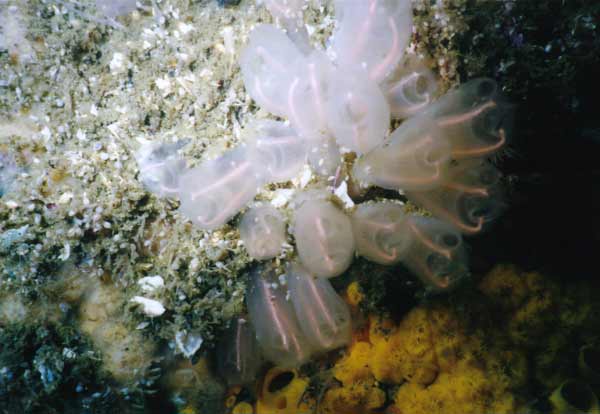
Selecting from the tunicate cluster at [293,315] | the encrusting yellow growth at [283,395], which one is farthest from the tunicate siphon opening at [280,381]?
the tunicate cluster at [293,315]

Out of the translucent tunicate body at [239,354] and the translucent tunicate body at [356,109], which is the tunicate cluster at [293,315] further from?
the translucent tunicate body at [356,109]

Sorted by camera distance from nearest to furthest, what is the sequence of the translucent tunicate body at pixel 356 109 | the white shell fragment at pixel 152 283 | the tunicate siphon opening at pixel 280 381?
the translucent tunicate body at pixel 356 109 < the white shell fragment at pixel 152 283 < the tunicate siphon opening at pixel 280 381

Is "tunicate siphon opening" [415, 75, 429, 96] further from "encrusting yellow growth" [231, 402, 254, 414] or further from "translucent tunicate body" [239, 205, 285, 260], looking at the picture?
"encrusting yellow growth" [231, 402, 254, 414]

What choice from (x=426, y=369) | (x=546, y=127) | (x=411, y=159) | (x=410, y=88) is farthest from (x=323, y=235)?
(x=546, y=127)

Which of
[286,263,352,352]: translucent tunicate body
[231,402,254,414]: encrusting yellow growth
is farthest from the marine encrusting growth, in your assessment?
[231,402,254,414]: encrusting yellow growth

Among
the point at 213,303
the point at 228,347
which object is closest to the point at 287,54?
the point at 213,303

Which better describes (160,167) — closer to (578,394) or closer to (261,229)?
(261,229)
